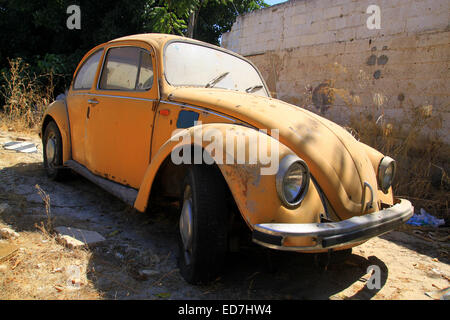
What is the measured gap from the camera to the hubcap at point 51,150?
4.40 m

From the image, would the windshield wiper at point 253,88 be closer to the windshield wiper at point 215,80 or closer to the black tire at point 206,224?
the windshield wiper at point 215,80

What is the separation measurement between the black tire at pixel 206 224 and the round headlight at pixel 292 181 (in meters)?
0.42

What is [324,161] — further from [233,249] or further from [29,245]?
[29,245]

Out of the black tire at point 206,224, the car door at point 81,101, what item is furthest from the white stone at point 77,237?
the car door at point 81,101

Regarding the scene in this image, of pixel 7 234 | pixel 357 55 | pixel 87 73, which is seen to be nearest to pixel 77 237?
pixel 7 234

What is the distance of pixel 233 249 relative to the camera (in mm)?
2275

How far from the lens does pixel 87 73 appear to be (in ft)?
13.5

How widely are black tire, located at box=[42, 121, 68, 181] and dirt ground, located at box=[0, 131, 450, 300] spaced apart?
0.60m

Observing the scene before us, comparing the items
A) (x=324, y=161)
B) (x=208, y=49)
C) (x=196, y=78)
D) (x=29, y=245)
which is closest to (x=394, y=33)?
(x=208, y=49)

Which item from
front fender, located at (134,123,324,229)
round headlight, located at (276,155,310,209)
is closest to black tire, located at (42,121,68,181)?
front fender, located at (134,123,324,229)

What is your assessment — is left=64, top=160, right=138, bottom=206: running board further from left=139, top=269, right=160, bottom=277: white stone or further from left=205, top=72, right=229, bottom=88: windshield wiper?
left=205, top=72, right=229, bottom=88: windshield wiper

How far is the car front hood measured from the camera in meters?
2.13

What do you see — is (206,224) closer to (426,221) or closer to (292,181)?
(292,181)
